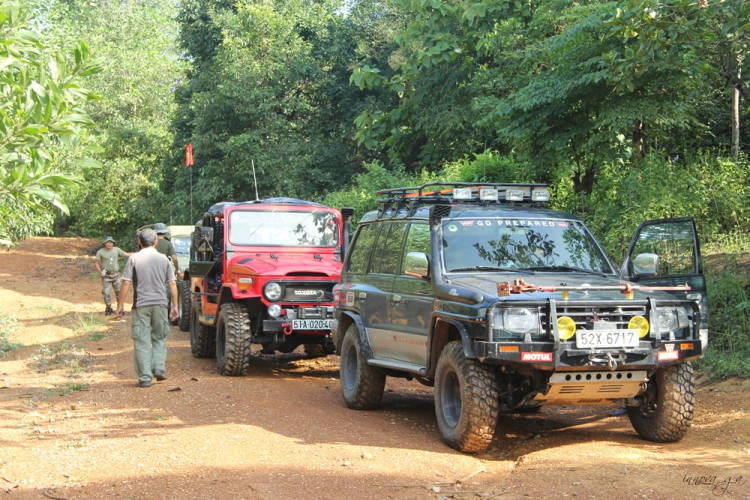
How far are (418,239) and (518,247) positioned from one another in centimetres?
95

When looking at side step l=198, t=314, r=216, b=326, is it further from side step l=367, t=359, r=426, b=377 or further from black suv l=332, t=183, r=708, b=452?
side step l=367, t=359, r=426, b=377

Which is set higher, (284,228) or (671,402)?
(284,228)

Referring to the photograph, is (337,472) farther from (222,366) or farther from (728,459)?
(222,366)

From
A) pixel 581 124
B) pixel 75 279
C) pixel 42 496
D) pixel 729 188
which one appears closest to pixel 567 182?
pixel 581 124

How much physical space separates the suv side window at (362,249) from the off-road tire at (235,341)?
1.95 meters

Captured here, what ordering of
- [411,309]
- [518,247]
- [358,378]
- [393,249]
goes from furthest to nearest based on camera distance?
[358,378] < [393,249] < [411,309] < [518,247]

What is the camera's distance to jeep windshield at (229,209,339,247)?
1158 centimetres

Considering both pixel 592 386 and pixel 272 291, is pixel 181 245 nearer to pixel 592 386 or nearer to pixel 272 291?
pixel 272 291

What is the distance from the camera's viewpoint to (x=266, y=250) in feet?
37.7

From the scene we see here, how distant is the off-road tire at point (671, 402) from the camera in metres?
6.39

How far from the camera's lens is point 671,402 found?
638 cm

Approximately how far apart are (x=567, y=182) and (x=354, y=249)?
600 cm

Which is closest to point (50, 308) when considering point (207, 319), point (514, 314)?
point (207, 319)

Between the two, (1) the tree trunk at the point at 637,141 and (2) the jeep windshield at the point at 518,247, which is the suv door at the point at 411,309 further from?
(1) the tree trunk at the point at 637,141
